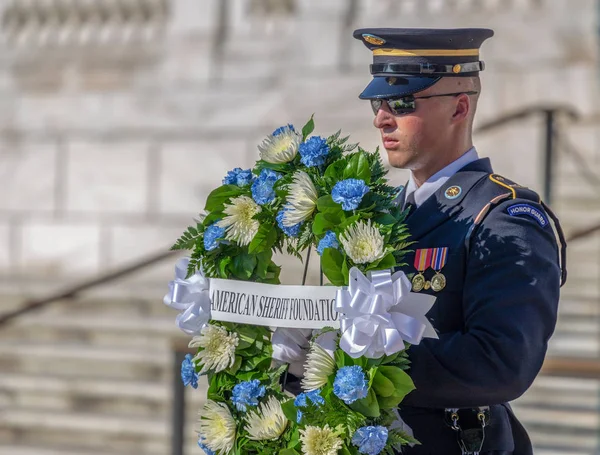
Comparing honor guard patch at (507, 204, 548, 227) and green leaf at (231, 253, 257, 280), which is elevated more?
honor guard patch at (507, 204, 548, 227)

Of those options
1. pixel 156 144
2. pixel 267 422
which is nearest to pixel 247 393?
pixel 267 422

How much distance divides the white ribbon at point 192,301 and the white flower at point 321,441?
1.36 feet

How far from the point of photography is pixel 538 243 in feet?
8.05

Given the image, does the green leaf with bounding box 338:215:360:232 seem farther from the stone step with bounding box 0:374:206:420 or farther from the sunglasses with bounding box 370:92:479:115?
the stone step with bounding box 0:374:206:420

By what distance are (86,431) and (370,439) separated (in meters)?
5.24

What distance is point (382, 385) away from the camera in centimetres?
229

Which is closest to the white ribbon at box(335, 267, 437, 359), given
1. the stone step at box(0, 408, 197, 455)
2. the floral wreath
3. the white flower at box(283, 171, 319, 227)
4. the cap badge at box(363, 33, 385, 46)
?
the floral wreath

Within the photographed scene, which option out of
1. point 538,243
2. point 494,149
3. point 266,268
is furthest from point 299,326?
point 494,149

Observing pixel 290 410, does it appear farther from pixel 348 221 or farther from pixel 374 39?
pixel 374 39

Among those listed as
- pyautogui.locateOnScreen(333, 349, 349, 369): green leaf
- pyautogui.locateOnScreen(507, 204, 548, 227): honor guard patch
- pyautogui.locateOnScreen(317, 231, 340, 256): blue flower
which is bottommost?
pyautogui.locateOnScreen(333, 349, 349, 369): green leaf

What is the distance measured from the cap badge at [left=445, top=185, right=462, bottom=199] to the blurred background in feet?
11.6

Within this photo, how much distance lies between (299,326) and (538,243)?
534 mm

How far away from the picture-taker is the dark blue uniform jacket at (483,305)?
2.34 m

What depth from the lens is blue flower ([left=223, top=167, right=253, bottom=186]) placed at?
2.64 m
